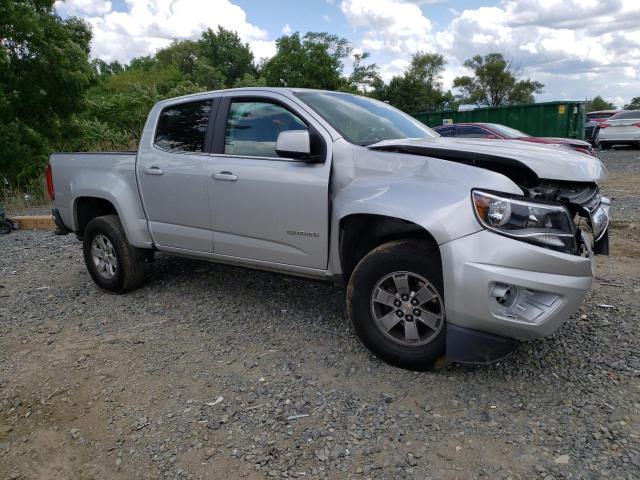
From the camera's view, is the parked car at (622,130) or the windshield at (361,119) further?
the parked car at (622,130)

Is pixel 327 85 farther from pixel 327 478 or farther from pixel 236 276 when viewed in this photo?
pixel 327 478

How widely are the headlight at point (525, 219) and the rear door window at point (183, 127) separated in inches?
97.5

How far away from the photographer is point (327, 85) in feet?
143

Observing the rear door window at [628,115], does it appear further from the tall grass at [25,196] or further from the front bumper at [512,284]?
the front bumper at [512,284]

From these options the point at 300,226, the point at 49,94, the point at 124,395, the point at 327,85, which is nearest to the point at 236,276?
the point at 300,226

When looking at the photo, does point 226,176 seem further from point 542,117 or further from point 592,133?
point 592,133

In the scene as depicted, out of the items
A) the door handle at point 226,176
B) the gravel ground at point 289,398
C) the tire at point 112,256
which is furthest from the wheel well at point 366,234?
the tire at point 112,256

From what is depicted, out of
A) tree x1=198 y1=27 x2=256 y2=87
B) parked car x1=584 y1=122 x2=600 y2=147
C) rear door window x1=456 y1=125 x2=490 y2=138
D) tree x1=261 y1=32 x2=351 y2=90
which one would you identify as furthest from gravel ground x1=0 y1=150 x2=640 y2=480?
tree x1=198 y1=27 x2=256 y2=87

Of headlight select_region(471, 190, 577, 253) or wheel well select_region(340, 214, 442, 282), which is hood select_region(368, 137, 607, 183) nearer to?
headlight select_region(471, 190, 577, 253)

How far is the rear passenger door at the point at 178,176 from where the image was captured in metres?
4.39

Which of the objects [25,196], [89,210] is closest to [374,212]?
[89,210]

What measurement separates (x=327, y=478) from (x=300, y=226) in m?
1.76

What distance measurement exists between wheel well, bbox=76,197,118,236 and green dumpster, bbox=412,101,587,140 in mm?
16560

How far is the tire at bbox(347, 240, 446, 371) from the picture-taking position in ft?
10.4
